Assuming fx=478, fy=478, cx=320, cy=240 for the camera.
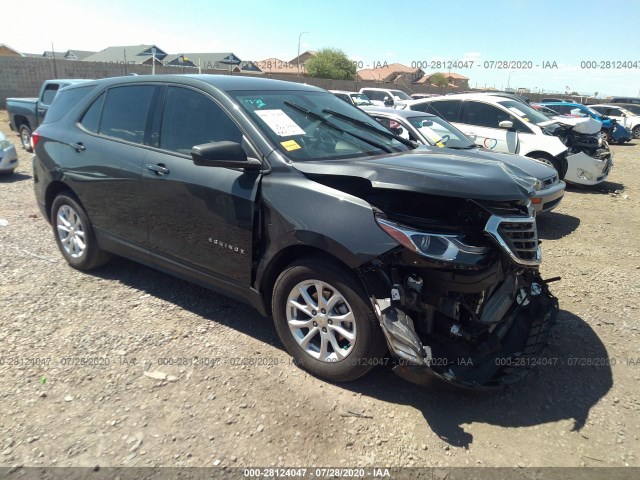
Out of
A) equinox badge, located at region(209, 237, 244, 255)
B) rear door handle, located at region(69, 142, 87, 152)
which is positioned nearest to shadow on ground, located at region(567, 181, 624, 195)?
equinox badge, located at region(209, 237, 244, 255)

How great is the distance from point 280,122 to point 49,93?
35.6 ft

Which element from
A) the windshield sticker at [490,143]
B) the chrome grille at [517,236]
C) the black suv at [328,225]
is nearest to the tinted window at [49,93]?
the black suv at [328,225]

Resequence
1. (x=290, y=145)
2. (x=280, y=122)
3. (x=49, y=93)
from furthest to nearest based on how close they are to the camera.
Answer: (x=49, y=93) < (x=280, y=122) < (x=290, y=145)

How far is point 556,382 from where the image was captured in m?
3.15

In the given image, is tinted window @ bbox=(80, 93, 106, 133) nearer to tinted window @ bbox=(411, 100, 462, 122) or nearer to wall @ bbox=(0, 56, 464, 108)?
tinted window @ bbox=(411, 100, 462, 122)

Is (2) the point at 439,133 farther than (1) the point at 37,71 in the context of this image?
No

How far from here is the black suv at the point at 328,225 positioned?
2.71m

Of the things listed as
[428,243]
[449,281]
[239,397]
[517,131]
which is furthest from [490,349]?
[517,131]

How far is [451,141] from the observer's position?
7191 mm

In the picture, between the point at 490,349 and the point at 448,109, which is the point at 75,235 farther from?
the point at 448,109

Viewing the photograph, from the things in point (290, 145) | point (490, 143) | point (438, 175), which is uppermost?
point (290, 145)

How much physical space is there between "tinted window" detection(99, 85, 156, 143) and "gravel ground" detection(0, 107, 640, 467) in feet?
4.58

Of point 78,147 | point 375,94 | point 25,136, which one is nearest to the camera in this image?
point 78,147

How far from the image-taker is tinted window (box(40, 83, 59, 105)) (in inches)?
458
